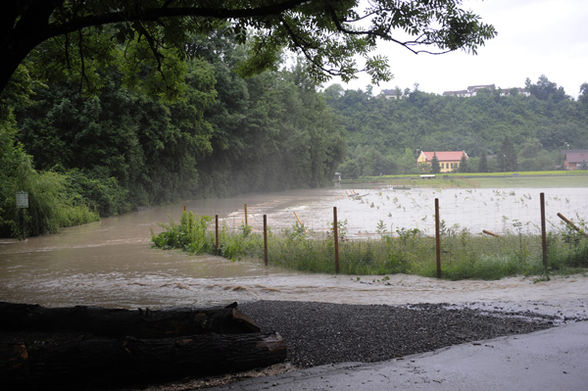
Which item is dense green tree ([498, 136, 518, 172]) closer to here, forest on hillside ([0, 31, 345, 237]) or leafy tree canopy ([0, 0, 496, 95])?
forest on hillside ([0, 31, 345, 237])

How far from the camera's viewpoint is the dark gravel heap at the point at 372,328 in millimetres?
5500

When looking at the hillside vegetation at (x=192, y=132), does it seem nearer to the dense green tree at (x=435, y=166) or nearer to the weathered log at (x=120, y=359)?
the dense green tree at (x=435, y=166)

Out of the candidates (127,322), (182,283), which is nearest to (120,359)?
(127,322)

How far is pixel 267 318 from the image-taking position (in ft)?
23.2

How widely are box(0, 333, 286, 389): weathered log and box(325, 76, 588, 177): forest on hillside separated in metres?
72.0

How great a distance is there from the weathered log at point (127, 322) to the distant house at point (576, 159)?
84.6 m

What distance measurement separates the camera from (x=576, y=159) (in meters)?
80.5

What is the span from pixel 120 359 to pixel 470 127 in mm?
99691

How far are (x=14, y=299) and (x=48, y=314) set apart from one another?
551 centimetres

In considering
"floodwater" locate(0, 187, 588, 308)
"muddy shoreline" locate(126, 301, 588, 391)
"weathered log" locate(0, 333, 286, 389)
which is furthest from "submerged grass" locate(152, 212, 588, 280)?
"weathered log" locate(0, 333, 286, 389)

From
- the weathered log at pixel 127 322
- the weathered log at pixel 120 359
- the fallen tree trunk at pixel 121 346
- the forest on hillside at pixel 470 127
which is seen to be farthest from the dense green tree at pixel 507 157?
the weathered log at pixel 120 359

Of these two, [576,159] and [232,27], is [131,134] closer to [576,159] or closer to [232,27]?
[232,27]

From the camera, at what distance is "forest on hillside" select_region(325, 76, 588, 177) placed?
82.6 metres

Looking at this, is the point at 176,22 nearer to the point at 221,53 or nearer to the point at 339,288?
the point at 339,288
